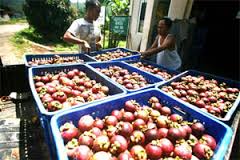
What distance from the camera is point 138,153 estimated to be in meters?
1.22

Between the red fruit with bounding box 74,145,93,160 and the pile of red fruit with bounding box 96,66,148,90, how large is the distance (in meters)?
1.12

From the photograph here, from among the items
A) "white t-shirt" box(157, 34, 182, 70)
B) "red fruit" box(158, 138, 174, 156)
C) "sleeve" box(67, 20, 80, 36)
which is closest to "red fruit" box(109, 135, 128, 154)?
"red fruit" box(158, 138, 174, 156)

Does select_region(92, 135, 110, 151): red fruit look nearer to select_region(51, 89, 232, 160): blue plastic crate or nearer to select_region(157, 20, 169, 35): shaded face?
select_region(51, 89, 232, 160): blue plastic crate

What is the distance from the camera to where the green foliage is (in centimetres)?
1250

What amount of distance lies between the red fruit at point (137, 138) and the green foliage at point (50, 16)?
12.8 m

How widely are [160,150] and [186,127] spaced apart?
0.36 meters

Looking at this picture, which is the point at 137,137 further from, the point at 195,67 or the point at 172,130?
the point at 195,67

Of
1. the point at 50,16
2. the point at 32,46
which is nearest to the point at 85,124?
the point at 32,46

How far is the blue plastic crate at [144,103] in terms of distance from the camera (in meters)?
1.19

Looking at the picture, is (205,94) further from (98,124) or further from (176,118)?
(98,124)

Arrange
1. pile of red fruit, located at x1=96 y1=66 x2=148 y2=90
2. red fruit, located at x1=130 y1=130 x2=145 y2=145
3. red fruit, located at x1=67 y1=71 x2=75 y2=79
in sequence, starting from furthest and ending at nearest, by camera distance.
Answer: red fruit, located at x1=67 y1=71 x2=75 y2=79 → pile of red fruit, located at x1=96 y1=66 x2=148 y2=90 → red fruit, located at x1=130 y1=130 x2=145 y2=145

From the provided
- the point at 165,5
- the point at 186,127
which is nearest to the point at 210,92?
the point at 186,127

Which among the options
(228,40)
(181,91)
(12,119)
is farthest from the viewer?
(228,40)

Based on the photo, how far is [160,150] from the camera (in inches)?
49.5
